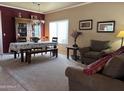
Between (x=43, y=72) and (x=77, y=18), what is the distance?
3422 millimetres

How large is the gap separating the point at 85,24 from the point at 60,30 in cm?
211

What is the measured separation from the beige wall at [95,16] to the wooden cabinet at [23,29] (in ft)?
5.92

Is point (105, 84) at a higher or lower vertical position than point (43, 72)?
higher

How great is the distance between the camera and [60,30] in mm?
7445

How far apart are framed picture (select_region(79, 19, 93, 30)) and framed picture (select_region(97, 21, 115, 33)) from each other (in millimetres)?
417

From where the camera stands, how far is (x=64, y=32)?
712cm

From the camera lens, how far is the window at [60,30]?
695 cm

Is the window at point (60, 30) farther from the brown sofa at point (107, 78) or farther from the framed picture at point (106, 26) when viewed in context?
the brown sofa at point (107, 78)

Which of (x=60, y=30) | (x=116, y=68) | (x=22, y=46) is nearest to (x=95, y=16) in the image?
(x=60, y=30)

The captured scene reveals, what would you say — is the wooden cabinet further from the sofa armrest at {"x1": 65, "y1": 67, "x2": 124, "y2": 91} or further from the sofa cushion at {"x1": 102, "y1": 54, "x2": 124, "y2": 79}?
the sofa cushion at {"x1": 102, "y1": 54, "x2": 124, "y2": 79}

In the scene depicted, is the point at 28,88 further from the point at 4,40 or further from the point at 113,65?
the point at 4,40

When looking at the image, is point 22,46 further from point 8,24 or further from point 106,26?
point 106,26

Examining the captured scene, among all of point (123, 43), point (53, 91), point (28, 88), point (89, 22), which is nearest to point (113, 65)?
point (53, 91)

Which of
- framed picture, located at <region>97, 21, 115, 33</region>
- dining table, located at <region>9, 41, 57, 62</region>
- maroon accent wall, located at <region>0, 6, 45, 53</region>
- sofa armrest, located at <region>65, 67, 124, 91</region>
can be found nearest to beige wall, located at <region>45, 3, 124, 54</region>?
framed picture, located at <region>97, 21, 115, 33</region>
